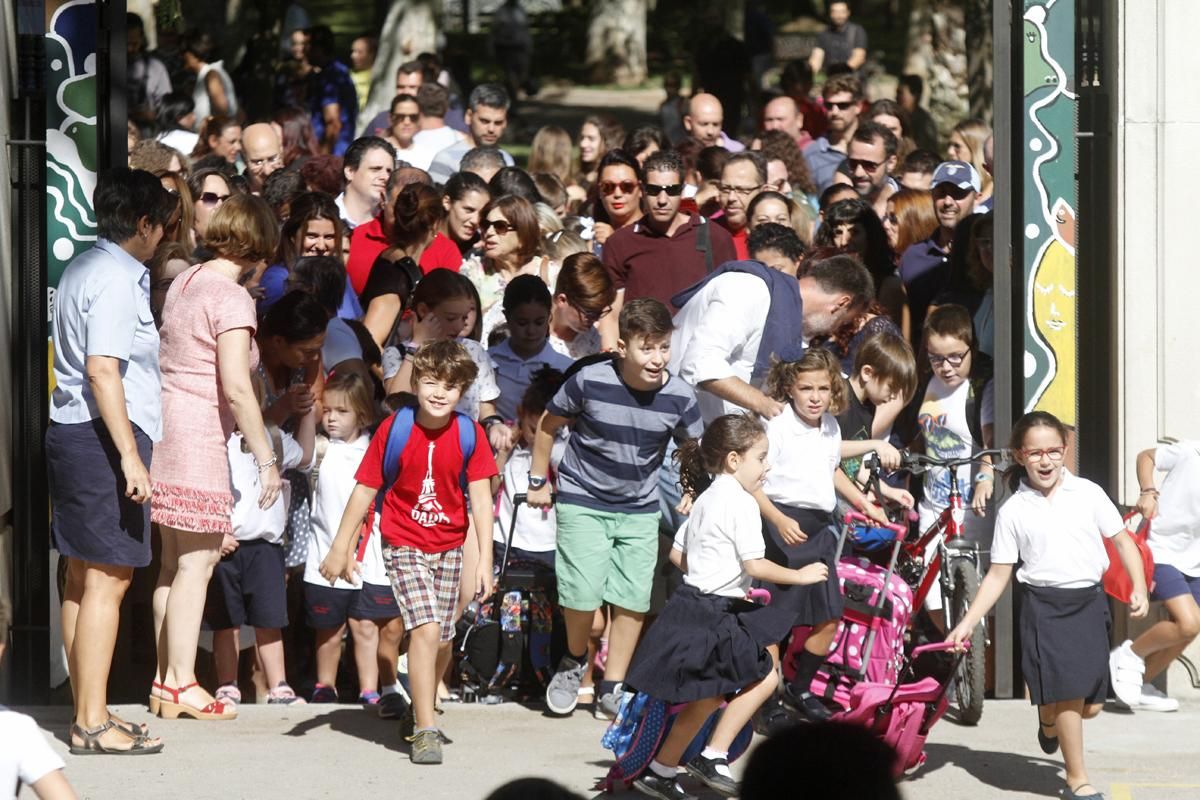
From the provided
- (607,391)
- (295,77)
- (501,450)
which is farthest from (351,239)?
(295,77)

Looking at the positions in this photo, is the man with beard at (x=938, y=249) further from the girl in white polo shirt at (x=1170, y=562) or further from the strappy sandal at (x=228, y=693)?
the strappy sandal at (x=228, y=693)

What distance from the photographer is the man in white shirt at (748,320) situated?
7762 mm

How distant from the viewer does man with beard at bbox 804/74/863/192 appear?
13.7 metres

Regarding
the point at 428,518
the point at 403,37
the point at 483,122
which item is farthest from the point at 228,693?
the point at 403,37

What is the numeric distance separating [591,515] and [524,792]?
4701mm

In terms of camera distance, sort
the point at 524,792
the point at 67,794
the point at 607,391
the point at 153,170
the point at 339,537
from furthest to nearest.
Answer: the point at 153,170 → the point at 607,391 → the point at 339,537 → the point at 67,794 → the point at 524,792

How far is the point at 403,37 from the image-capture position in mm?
24500

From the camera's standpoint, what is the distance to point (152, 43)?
24781mm

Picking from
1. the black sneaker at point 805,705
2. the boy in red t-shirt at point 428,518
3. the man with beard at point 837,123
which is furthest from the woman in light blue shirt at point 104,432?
the man with beard at point 837,123

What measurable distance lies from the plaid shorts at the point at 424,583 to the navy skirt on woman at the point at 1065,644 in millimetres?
2107

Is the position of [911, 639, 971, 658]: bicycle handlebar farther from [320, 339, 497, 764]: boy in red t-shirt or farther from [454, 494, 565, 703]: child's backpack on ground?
[454, 494, 565, 703]: child's backpack on ground

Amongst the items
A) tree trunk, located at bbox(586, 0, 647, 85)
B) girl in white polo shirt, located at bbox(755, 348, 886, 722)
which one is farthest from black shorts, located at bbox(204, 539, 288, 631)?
tree trunk, located at bbox(586, 0, 647, 85)

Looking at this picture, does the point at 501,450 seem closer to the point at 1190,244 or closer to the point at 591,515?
the point at 591,515

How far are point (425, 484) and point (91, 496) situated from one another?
3.95 feet
